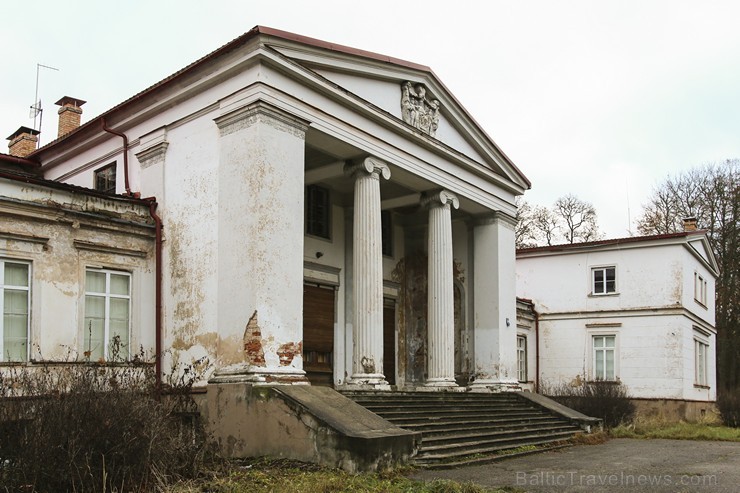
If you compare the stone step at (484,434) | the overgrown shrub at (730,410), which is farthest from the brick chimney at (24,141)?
the overgrown shrub at (730,410)

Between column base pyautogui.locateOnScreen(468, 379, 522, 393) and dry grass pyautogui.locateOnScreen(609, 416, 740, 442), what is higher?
column base pyautogui.locateOnScreen(468, 379, 522, 393)

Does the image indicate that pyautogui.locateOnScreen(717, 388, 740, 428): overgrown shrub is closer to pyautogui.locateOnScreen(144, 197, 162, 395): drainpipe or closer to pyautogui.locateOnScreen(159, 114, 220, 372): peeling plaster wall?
pyautogui.locateOnScreen(159, 114, 220, 372): peeling plaster wall

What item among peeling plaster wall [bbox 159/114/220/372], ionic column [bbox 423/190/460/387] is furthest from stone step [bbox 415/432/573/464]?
peeling plaster wall [bbox 159/114/220/372]

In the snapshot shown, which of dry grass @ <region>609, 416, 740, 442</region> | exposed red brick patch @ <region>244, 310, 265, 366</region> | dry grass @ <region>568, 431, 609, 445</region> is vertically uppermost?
exposed red brick patch @ <region>244, 310, 265, 366</region>

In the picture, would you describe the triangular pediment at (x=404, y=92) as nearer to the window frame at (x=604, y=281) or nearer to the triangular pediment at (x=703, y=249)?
the window frame at (x=604, y=281)

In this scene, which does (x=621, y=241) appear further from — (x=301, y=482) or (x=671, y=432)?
(x=301, y=482)

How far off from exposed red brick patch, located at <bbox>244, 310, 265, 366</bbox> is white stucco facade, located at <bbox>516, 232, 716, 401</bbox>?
18.0 meters

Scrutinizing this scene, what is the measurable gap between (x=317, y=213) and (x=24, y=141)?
9.84 meters

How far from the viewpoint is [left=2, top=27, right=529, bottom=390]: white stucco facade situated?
12.8 meters

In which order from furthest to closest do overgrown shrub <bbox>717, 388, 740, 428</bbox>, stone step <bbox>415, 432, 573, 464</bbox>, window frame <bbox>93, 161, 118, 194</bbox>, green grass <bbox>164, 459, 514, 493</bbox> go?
overgrown shrub <bbox>717, 388, 740, 428</bbox> → window frame <bbox>93, 161, 118, 194</bbox> → stone step <bbox>415, 432, 573, 464</bbox> → green grass <bbox>164, 459, 514, 493</bbox>

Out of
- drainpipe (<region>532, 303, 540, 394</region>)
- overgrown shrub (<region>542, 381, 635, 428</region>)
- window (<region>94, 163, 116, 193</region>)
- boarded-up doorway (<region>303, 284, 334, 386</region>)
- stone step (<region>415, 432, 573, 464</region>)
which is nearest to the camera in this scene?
stone step (<region>415, 432, 573, 464</region>)

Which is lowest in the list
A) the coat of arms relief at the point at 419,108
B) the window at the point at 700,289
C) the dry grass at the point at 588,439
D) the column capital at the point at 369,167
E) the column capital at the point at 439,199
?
the dry grass at the point at 588,439

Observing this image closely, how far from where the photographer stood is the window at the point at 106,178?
16.3 meters

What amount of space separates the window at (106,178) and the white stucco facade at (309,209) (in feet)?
0.45
